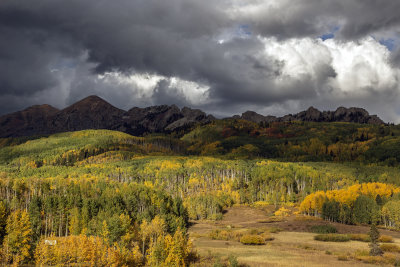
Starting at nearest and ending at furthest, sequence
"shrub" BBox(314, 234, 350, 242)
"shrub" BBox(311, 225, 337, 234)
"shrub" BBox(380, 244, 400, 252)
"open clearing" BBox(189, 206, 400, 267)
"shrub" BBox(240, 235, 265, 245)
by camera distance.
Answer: "open clearing" BBox(189, 206, 400, 267) < "shrub" BBox(380, 244, 400, 252) < "shrub" BBox(240, 235, 265, 245) < "shrub" BBox(314, 234, 350, 242) < "shrub" BBox(311, 225, 337, 234)

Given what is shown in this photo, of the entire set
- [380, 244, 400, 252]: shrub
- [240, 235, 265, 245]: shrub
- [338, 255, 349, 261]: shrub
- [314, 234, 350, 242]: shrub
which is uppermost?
[338, 255, 349, 261]: shrub

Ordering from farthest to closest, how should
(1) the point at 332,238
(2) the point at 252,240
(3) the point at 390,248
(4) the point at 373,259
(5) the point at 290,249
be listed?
(1) the point at 332,238, (2) the point at 252,240, (5) the point at 290,249, (3) the point at 390,248, (4) the point at 373,259

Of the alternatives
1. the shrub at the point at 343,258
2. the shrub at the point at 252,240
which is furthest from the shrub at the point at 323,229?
the shrub at the point at 343,258

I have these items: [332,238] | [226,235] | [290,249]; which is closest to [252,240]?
[290,249]

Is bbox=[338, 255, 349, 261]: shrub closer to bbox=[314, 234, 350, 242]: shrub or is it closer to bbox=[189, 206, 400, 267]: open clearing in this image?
bbox=[189, 206, 400, 267]: open clearing

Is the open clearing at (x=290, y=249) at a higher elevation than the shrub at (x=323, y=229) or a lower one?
higher

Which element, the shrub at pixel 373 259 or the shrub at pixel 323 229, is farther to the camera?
the shrub at pixel 323 229

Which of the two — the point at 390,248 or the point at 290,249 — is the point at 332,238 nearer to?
the point at 390,248

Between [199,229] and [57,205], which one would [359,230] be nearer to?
[199,229]

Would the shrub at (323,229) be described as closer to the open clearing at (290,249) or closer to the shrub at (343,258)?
the open clearing at (290,249)

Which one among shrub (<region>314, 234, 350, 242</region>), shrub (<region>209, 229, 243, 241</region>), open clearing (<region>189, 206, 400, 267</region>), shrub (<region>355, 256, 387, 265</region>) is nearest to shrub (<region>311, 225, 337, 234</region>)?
open clearing (<region>189, 206, 400, 267</region>)

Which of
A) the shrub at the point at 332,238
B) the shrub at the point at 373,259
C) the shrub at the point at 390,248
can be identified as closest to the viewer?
the shrub at the point at 373,259

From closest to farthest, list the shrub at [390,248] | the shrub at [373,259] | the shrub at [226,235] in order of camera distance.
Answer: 1. the shrub at [373,259]
2. the shrub at [390,248]
3. the shrub at [226,235]

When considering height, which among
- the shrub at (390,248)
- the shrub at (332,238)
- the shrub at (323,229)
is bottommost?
the shrub at (323,229)
